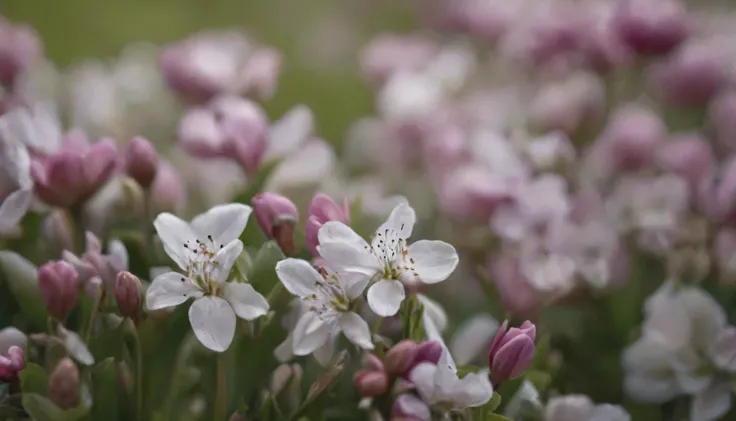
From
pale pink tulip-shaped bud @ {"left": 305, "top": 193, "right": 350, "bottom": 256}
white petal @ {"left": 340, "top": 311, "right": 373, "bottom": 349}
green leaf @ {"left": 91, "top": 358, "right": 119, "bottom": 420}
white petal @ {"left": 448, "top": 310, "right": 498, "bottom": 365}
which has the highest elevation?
pale pink tulip-shaped bud @ {"left": 305, "top": 193, "right": 350, "bottom": 256}

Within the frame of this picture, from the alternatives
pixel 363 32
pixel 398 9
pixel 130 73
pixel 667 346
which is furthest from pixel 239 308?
pixel 398 9

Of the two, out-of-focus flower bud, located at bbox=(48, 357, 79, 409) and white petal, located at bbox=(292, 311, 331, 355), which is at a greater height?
white petal, located at bbox=(292, 311, 331, 355)

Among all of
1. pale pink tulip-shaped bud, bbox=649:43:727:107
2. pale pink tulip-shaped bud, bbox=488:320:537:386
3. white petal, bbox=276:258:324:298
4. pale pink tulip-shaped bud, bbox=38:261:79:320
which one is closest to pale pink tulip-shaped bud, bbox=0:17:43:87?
pale pink tulip-shaped bud, bbox=38:261:79:320

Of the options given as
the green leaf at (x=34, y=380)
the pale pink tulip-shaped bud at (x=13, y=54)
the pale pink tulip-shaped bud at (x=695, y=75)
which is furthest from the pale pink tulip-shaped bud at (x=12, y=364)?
the pale pink tulip-shaped bud at (x=695, y=75)

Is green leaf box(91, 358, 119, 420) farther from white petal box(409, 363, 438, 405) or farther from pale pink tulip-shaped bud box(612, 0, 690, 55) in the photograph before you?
pale pink tulip-shaped bud box(612, 0, 690, 55)

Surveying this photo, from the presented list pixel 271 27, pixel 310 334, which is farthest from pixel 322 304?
pixel 271 27

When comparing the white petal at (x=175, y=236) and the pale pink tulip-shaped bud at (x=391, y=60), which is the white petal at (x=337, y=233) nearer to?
the white petal at (x=175, y=236)

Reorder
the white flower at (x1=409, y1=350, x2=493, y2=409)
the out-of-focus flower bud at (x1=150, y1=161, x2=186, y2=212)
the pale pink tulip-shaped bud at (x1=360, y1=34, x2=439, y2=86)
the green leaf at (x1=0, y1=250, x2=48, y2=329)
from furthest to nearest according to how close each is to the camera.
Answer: the pale pink tulip-shaped bud at (x1=360, y1=34, x2=439, y2=86) → the out-of-focus flower bud at (x1=150, y1=161, x2=186, y2=212) → the green leaf at (x1=0, y1=250, x2=48, y2=329) → the white flower at (x1=409, y1=350, x2=493, y2=409)

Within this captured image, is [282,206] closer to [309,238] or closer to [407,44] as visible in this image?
[309,238]
